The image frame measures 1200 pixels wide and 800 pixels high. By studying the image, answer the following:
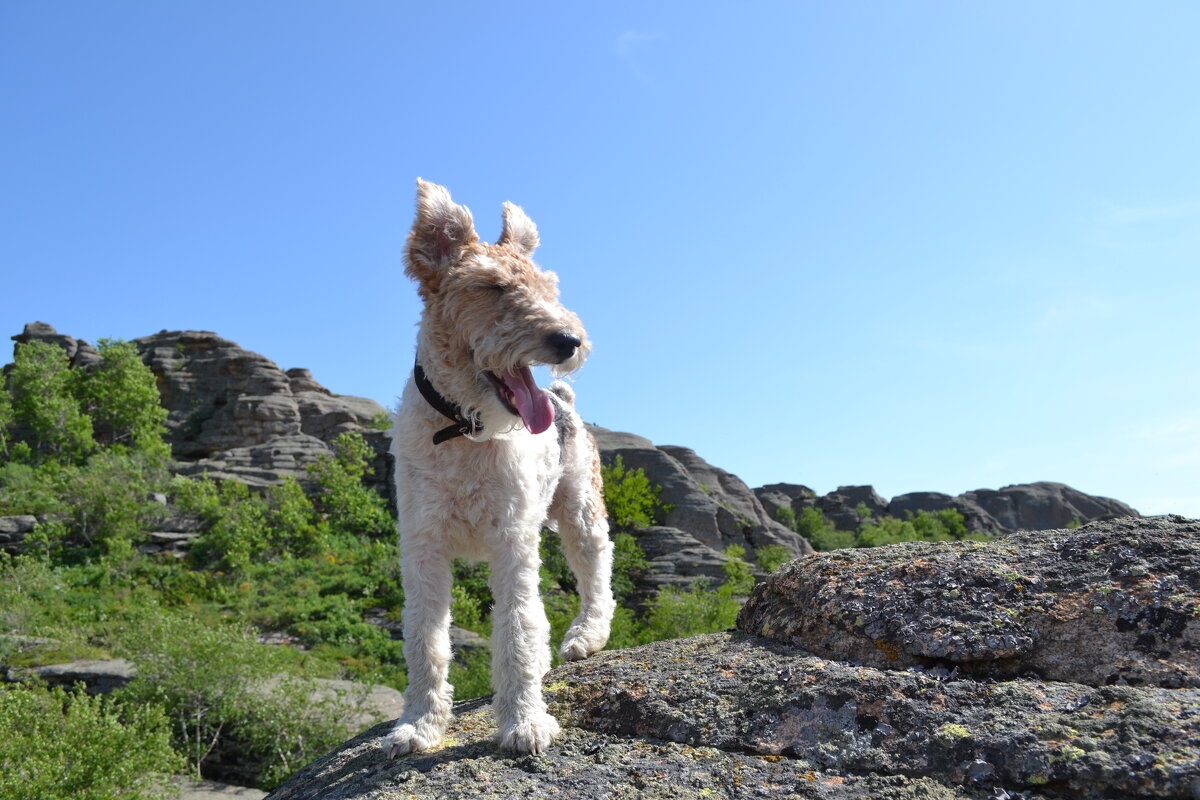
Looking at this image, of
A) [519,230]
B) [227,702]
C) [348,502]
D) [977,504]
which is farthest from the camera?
[977,504]

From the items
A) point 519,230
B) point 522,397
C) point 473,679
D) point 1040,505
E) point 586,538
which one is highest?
point 1040,505

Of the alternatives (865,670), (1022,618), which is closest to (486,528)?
(865,670)

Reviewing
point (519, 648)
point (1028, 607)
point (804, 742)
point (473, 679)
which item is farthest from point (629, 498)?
point (804, 742)

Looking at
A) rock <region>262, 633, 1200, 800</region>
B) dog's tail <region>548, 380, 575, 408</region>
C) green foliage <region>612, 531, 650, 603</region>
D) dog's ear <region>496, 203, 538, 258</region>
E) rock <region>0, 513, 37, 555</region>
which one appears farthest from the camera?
rock <region>0, 513, 37, 555</region>

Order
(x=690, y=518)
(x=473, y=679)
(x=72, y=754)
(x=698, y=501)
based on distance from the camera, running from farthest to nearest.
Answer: (x=698, y=501), (x=690, y=518), (x=473, y=679), (x=72, y=754)

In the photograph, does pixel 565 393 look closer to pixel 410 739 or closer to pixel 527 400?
pixel 527 400

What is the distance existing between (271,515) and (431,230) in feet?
158

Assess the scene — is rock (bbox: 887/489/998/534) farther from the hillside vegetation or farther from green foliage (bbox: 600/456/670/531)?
green foliage (bbox: 600/456/670/531)

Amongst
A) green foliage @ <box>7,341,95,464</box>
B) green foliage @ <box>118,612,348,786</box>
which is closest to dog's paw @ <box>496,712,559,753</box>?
green foliage @ <box>118,612,348,786</box>

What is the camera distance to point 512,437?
5.31 m

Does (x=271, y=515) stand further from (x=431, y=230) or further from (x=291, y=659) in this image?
(x=431, y=230)

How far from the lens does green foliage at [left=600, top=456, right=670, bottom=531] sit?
163ft

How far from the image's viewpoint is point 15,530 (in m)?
45.8

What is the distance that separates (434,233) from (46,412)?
71.9 meters
